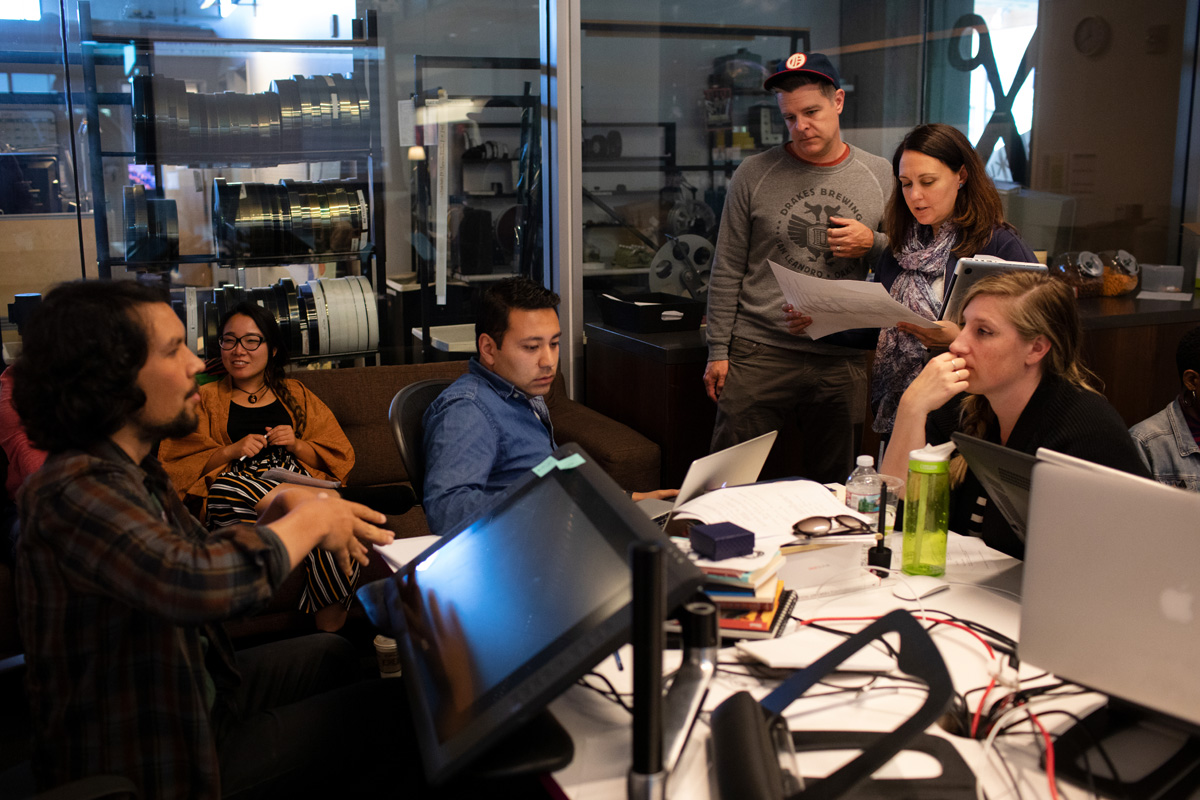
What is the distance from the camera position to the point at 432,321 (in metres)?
3.83

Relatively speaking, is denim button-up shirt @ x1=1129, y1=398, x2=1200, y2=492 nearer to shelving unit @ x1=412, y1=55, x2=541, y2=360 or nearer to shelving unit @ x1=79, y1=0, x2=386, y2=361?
shelving unit @ x1=412, y1=55, x2=541, y2=360

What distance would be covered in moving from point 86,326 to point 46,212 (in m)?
2.38

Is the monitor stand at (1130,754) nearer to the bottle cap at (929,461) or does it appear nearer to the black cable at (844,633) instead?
the black cable at (844,633)

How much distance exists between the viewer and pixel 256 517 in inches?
109

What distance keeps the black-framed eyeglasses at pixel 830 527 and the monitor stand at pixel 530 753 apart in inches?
22.9

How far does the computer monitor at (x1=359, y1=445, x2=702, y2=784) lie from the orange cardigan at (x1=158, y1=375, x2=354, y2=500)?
1.62 meters

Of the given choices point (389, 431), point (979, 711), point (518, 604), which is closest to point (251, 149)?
point (389, 431)

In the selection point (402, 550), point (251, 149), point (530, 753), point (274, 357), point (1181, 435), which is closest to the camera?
point (530, 753)

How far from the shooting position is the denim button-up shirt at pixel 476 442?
71.9 inches

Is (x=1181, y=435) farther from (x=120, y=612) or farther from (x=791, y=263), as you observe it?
(x=120, y=612)

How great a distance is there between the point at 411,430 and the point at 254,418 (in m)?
1.13

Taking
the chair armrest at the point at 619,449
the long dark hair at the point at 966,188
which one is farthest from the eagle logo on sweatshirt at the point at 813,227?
the chair armrest at the point at 619,449

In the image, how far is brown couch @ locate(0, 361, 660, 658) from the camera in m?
3.20

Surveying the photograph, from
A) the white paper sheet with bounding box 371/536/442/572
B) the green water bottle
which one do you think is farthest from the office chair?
the green water bottle
